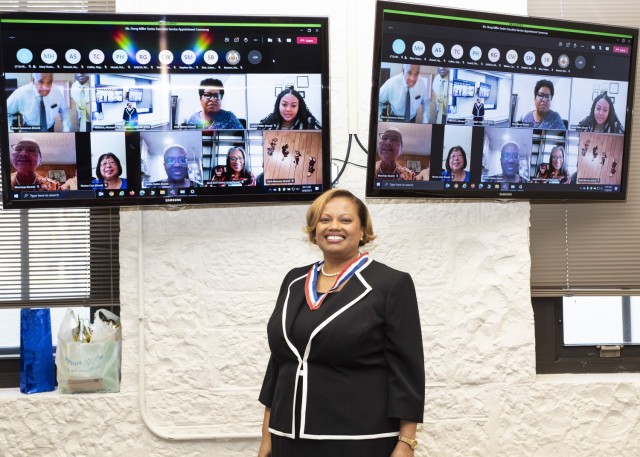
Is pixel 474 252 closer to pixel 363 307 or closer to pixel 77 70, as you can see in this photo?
pixel 363 307

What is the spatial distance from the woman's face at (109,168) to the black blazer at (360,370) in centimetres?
101

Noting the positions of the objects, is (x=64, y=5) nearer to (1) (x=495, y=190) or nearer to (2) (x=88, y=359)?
(2) (x=88, y=359)

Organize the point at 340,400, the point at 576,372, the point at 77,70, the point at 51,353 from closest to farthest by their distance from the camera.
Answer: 1. the point at 340,400
2. the point at 77,70
3. the point at 51,353
4. the point at 576,372

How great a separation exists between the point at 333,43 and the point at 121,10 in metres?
0.78

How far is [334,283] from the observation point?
2166 mm

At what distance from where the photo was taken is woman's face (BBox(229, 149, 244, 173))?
9.21 ft

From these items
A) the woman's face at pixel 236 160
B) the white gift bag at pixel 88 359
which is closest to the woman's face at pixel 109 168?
the woman's face at pixel 236 160

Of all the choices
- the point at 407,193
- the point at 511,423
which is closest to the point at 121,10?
the point at 407,193

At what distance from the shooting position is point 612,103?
3.06m

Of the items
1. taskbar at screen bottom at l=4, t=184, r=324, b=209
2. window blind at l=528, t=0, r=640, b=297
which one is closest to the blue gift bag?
taskbar at screen bottom at l=4, t=184, r=324, b=209

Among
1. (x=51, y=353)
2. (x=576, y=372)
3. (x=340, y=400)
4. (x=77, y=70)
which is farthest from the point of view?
(x=576, y=372)

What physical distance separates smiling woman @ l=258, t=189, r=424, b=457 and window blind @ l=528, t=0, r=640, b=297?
131 centimetres

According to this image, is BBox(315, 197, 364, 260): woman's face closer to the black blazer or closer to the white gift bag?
the black blazer

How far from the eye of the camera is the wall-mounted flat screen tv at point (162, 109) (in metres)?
2.71
